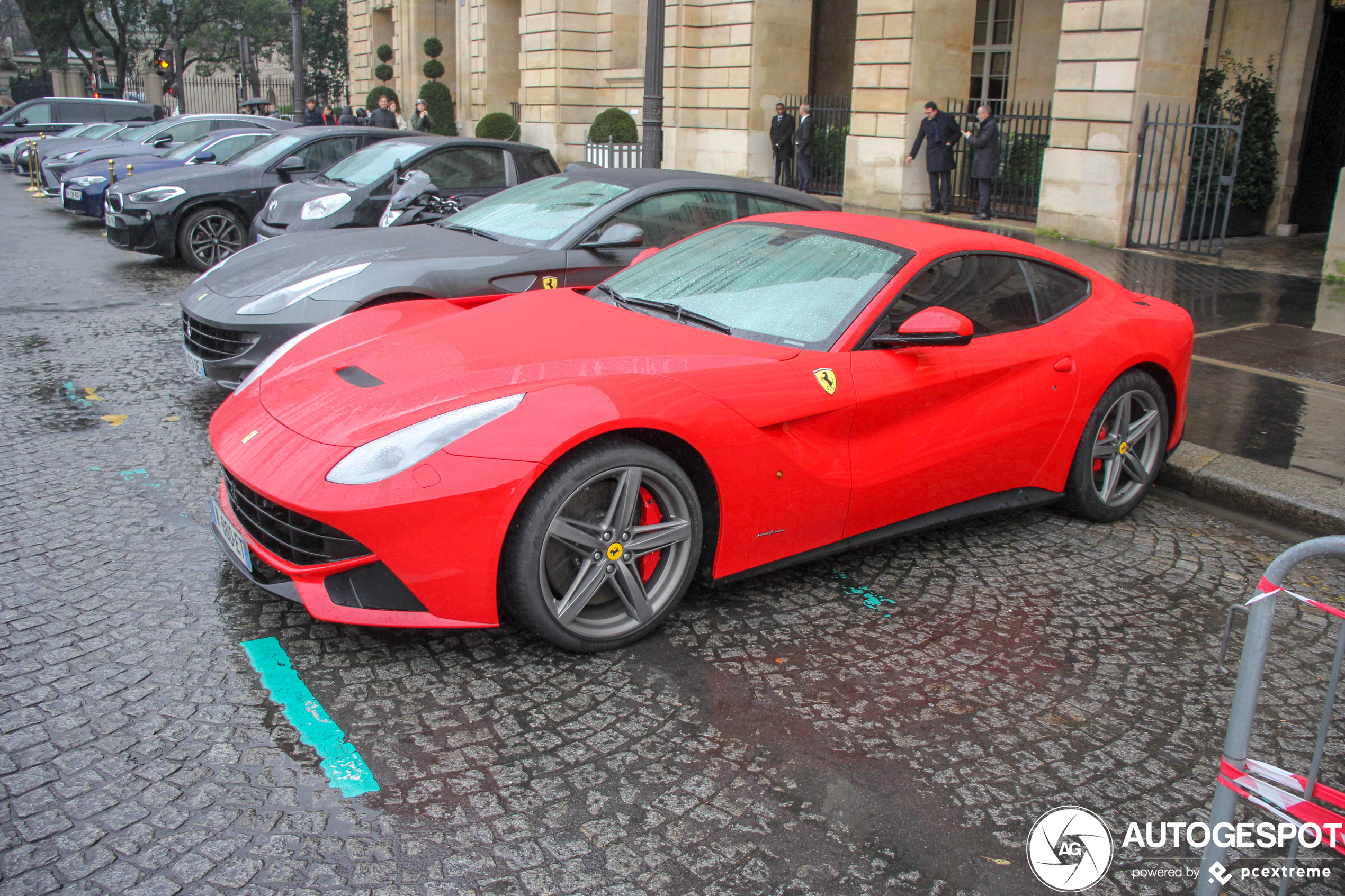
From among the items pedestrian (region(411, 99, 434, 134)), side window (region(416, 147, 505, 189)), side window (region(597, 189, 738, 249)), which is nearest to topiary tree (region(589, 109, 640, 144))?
pedestrian (region(411, 99, 434, 134))

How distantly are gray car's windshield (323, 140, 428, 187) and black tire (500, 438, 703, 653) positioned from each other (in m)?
7.29

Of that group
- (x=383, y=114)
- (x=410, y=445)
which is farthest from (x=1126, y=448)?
(x=383, y=114)

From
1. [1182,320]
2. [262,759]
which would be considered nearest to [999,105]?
[1182,320]

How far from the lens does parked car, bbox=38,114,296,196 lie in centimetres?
1791

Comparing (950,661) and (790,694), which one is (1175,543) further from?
(790,694)

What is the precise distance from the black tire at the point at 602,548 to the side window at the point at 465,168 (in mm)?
6884

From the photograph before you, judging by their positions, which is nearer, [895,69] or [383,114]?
[895,69]

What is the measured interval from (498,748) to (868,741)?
1069mm

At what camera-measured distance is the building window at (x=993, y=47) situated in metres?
20.2

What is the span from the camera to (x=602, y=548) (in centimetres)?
347

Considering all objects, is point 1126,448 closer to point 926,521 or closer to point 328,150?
point 926,521

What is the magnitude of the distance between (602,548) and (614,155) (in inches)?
715

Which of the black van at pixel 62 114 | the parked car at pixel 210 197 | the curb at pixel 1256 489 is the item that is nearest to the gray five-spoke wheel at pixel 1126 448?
the curb at pixel 1256 489

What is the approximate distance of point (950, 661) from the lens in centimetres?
367
